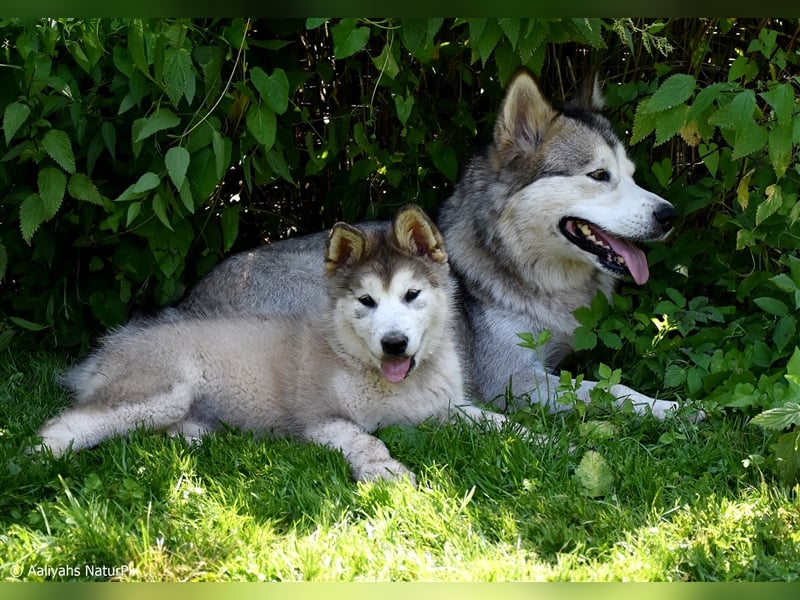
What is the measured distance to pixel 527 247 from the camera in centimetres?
443

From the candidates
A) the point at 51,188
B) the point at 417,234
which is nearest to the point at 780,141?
the point at 417,234

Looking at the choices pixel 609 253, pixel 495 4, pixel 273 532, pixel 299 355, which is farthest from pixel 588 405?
pixel 495 4

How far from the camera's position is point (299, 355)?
3885 mm

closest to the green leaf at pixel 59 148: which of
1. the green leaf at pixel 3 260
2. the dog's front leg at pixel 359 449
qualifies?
the green leaf at pixel 3 260

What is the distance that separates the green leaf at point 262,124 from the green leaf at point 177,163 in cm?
31

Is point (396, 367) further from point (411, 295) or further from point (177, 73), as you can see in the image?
point (177, 73)

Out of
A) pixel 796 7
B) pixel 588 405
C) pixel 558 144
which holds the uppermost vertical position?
pixel 796 7

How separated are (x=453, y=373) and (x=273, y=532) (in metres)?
1.28

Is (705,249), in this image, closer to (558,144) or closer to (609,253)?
(609,253)

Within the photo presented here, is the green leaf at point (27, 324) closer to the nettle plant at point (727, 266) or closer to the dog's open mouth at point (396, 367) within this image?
the dog's open mouth at point (396, 367)

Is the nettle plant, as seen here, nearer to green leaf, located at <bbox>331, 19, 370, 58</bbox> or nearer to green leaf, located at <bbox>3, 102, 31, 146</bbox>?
green leaf, located at <bbox>331, 19, 370, 58</bbox>

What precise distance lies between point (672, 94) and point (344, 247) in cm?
139

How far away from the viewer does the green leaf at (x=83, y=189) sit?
402cm

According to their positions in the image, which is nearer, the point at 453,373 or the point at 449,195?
the point at 453,373
